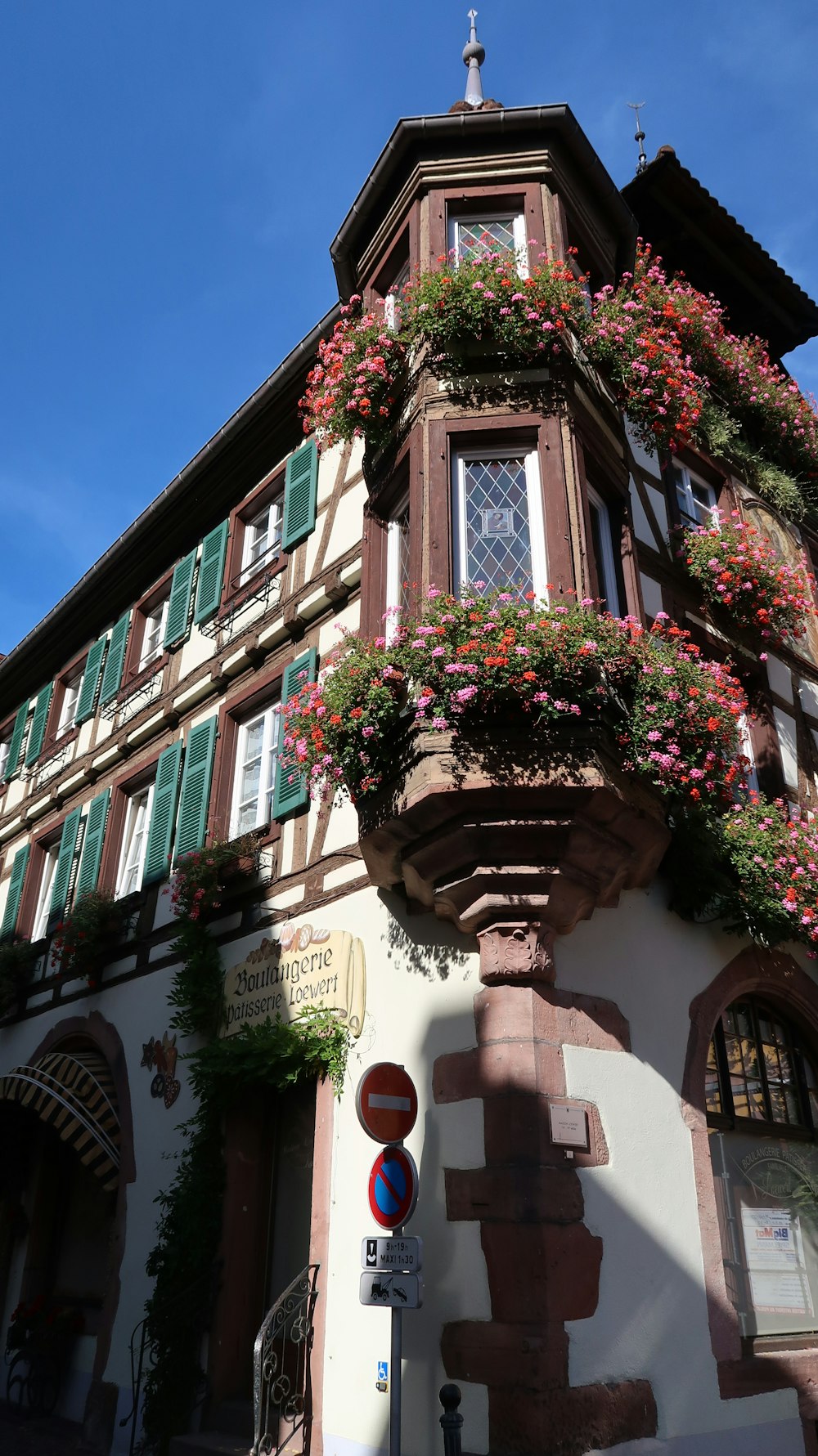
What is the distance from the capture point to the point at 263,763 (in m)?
10.1

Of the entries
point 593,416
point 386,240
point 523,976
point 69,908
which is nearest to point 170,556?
point 69,908

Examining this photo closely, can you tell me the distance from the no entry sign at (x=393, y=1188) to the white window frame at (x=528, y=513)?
3366 mm

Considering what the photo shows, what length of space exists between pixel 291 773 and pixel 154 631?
528cm

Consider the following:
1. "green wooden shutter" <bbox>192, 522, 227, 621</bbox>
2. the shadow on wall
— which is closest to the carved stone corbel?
the shadow on wall

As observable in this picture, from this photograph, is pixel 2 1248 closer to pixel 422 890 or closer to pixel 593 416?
pixel 422 890

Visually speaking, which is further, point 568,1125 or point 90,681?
point 90,681

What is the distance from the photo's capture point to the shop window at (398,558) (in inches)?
319

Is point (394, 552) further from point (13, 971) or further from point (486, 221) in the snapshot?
point (13, 971)

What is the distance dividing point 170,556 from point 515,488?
6.81 metres

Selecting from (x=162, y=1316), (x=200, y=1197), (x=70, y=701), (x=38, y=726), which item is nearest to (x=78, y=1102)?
(x=200, y=1197)

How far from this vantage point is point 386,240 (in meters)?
9.65

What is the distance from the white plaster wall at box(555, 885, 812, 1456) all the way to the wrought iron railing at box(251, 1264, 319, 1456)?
1.99 metres

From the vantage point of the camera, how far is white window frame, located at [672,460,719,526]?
10.2 meters

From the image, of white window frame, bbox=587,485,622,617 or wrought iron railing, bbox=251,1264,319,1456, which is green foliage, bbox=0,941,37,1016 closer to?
wrought iron railing, bbox=251,1264,319,1456
